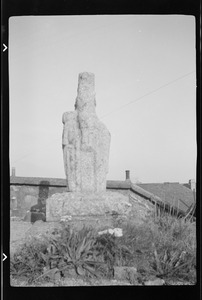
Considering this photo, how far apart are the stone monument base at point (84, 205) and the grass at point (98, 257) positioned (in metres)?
0.46

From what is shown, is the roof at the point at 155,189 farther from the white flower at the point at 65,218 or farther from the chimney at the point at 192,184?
the white flower at the point at 65,218

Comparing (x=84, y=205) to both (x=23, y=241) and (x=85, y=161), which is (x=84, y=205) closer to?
(x=85, y=161)

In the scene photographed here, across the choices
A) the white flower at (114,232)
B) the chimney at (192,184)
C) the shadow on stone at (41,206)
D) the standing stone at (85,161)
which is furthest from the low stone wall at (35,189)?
the white flower at (114,232)

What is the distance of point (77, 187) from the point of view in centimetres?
530

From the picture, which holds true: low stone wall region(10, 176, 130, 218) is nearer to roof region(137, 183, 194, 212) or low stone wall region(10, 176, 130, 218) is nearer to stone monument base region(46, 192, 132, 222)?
stone monument base region(46, 192, 132, 222)

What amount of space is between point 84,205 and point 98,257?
807mm

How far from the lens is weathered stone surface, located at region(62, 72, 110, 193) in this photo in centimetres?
522

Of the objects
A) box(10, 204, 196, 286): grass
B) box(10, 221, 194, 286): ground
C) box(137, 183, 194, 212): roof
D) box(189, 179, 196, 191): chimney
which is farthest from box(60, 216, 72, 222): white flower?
box(189, 179, 196, 191): chimney

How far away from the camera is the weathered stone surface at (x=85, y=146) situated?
5.22 m
